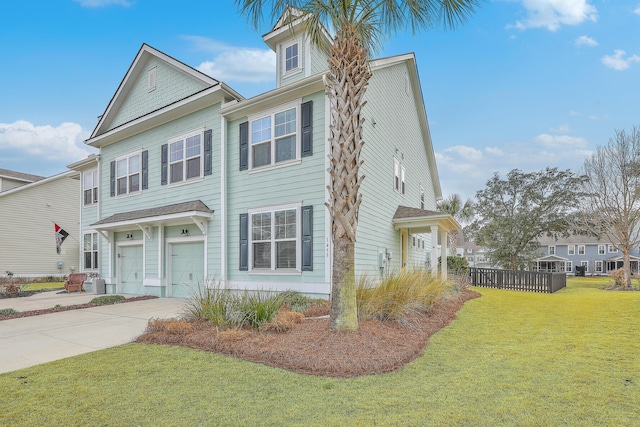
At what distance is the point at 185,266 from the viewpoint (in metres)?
13.1

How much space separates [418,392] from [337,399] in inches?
35.5

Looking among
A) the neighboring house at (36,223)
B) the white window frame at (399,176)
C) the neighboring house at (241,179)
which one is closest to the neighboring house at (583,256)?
the white window frame at (399,176)

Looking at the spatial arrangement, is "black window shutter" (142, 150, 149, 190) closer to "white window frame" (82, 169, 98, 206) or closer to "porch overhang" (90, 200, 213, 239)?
"porch overhang" (90, 200, 213, 239)

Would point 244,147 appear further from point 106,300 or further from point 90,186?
point 90,186

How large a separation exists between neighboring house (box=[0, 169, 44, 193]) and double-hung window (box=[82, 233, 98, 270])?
14.4 metres

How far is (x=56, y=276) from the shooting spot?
25.3 m

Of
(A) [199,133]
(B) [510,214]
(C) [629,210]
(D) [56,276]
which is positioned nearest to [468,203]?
(B) [510,214]

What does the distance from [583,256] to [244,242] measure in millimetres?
58751

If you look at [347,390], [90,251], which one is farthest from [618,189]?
[90,251]

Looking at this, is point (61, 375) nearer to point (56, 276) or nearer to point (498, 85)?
point (498, 85)

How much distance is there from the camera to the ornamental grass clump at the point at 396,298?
22.7ft

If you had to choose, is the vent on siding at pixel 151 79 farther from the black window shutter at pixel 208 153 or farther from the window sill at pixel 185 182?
the window sill at pixel 185 182

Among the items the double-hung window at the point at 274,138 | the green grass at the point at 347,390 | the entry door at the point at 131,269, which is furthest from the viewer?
the entry door at the point at 131,269

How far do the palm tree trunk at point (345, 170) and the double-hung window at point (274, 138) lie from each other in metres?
4.33
